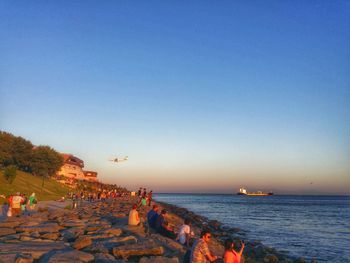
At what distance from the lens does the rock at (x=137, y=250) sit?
999cm

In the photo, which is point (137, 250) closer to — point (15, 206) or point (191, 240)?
point (191, 240)

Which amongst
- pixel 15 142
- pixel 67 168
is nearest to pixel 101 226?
pixel 15 142

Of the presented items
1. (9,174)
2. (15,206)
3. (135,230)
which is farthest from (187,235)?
(9,174)

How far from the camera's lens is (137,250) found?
33.6 ft

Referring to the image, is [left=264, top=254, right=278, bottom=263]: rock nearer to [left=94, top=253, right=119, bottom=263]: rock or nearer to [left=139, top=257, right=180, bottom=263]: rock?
[left=139, top=257, right=180, bottom=263]: rock

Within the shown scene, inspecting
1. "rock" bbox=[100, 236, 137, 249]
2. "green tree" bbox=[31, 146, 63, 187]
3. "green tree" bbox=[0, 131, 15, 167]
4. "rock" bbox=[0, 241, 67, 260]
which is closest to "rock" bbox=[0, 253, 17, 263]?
"rock" bbox=[0, 241, 67, 260]

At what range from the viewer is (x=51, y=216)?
20062mm

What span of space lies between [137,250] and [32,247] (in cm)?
315

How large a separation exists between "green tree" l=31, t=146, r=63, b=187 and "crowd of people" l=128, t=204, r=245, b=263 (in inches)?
2363

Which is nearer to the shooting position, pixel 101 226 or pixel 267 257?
pixel 101 226

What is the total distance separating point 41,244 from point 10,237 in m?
1.79

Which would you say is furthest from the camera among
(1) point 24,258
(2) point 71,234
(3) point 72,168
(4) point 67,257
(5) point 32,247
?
(3) point 72,168

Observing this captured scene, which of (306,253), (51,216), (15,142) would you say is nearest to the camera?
(51,216)

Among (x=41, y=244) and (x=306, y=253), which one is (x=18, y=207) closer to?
(x=41, y=244)
